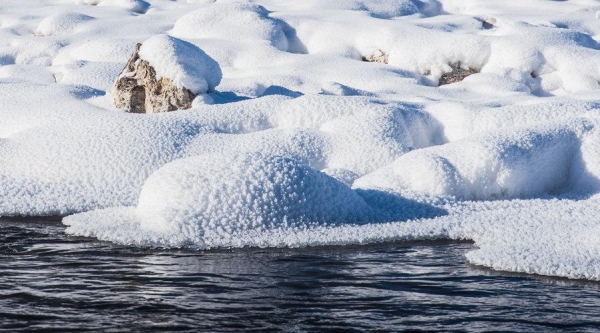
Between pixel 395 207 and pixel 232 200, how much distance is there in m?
2.17

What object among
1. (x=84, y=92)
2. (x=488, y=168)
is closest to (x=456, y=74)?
(x=84, y=92)

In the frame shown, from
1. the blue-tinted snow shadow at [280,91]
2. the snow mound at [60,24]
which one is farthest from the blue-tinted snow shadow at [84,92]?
the snow mound at [60,24]

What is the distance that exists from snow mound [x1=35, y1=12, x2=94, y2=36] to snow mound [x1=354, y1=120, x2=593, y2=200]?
712 inches

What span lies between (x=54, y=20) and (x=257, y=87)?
12286mm

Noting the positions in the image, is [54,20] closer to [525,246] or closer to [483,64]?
[483,64]

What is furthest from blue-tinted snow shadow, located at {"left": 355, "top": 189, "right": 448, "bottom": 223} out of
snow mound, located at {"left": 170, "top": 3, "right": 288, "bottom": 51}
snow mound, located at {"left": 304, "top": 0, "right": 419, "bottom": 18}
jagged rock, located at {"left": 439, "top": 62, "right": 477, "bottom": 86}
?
snow mound, located at {"left": 304, "top": 0, "right": 419, "bottom": 18}

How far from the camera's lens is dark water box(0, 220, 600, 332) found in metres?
5.09

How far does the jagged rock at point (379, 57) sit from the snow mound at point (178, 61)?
839cm

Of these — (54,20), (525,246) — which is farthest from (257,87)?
(54,20)

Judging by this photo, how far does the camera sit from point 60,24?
26266 millimetres

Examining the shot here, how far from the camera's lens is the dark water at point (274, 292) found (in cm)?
509

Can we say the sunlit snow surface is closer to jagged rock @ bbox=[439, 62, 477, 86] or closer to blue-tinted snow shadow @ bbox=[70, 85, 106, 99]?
blue-tinted snow shadow @ bbox=[70, 85, 106, 99]

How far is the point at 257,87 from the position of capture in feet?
56.2

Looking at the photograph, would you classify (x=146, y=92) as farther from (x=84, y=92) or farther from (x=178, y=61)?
(x=84, y=92)
